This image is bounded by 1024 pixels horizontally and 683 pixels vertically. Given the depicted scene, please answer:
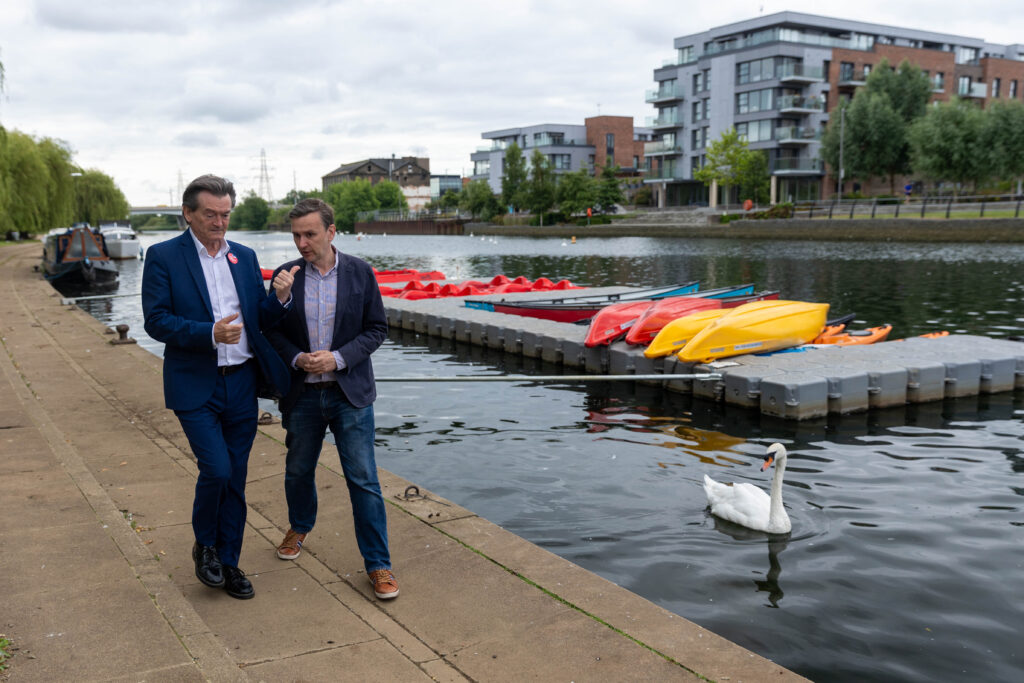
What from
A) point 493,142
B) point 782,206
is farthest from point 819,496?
point 493,142

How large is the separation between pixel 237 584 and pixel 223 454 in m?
0.76

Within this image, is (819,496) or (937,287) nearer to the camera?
(819,496)

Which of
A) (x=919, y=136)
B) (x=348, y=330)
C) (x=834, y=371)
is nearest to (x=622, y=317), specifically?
(x=834, y=371)

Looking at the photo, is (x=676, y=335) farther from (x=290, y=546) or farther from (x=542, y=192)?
(x=542, y=192)

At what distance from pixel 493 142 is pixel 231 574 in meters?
131

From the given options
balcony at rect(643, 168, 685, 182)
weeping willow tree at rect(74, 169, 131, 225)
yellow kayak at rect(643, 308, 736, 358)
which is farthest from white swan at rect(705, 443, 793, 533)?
balcony at rect(643, 168, 685, 182)

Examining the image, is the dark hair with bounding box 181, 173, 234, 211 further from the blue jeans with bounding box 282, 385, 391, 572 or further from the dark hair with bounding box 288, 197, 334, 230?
the blue jeans with bounding box 282, 385, 391, 572

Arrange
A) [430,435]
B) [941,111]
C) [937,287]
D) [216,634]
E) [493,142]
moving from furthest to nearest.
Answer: [493,142] < [941,111] < [937,287] < [430,435] < [216,634]

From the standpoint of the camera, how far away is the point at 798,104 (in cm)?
7731

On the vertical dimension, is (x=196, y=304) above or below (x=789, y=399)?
above

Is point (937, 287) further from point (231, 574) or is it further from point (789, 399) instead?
point (231, 574)

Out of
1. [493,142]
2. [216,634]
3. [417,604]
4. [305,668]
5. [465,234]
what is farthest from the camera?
[493,142]

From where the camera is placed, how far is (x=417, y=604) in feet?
15.5

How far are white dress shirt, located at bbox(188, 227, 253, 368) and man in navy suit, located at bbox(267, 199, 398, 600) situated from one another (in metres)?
0.20
